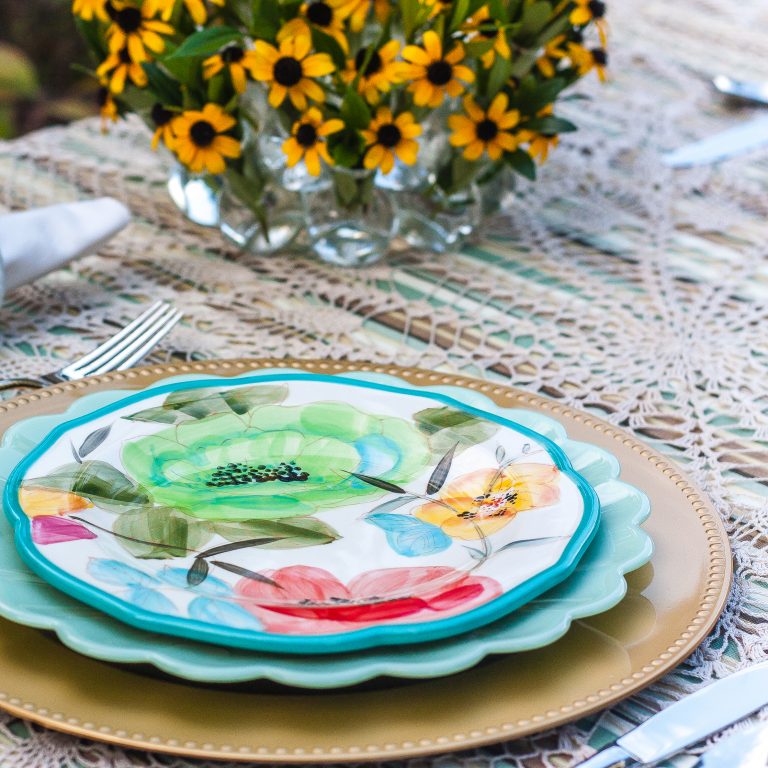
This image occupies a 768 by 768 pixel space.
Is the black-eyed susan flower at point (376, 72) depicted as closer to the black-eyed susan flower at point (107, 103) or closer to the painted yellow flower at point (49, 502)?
the black-eyed susan flower at point (107, 103)

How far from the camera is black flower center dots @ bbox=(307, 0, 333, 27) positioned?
762 millimetres

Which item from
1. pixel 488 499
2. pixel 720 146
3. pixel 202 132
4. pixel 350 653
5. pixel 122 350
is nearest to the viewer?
pixel 350 653

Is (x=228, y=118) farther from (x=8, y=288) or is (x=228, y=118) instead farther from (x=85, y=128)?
(x=85, y=128)

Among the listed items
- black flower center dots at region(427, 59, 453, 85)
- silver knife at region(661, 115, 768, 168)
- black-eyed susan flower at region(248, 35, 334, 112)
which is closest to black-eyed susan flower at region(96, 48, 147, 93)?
black-eyed susan flower at region(248, 35, 334, 112)

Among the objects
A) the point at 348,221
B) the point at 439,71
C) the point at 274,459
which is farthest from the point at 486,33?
the point at 274,459

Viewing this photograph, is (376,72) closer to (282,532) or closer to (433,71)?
(433,71)

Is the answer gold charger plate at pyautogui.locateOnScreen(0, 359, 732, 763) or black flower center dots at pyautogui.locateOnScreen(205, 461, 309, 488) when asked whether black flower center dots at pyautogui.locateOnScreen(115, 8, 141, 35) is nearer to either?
black flower center dots at pyautogui.locateOnScreen(205, 461, 309, 488)

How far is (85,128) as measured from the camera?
114 cm

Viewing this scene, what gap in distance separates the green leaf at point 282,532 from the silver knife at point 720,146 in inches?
30.5

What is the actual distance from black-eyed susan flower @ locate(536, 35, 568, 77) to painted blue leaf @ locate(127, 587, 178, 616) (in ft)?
2.03

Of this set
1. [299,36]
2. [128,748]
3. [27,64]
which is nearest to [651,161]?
[299,36]

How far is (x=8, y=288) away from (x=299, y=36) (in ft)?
0.93

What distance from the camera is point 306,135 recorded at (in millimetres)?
785

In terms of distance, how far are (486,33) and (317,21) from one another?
14cm
